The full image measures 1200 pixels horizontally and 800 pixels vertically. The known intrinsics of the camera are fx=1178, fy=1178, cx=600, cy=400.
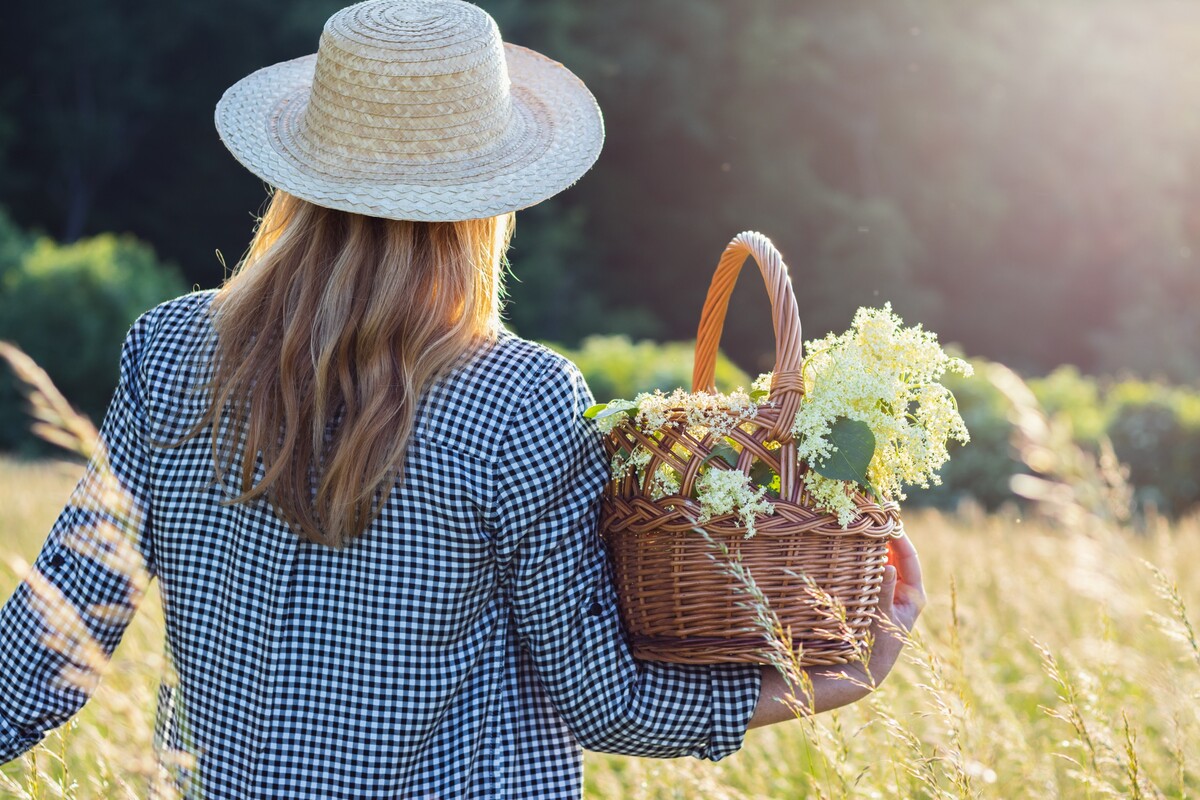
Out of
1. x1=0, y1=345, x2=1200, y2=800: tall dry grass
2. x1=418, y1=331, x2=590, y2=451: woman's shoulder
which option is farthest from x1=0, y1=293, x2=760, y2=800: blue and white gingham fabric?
x1=0, y1=345, x2=1200, y2=800: tall dry grass

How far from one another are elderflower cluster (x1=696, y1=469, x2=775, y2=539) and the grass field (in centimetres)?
25

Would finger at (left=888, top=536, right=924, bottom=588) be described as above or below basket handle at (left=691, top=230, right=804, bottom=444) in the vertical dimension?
below

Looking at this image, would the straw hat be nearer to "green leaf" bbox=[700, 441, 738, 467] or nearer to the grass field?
"green leaf" bbox=[700, 441, 738, 467]

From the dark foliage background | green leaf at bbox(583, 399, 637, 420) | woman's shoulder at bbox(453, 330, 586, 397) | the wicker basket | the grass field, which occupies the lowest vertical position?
the dark foliage background

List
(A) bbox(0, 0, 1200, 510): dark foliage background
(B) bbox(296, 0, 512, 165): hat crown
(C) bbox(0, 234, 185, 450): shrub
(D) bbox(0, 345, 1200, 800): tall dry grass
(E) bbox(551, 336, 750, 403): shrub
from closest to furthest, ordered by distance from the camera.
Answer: (D) bbox(0, 345, 1200, 800): tall dry grass → (B) bbox(296, 0, 512, 165): hat crown → (E) bbox(551, 336, 750, 403): shrub → (C) bbox(0, 234, 185, 450): shrub → (A) bbox(0, 0, 1200, 510): dark foliage background

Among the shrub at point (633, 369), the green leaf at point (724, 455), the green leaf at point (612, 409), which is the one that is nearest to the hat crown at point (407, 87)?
the green leaf at point (612, 409)

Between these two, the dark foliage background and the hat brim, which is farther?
the dark foliage background

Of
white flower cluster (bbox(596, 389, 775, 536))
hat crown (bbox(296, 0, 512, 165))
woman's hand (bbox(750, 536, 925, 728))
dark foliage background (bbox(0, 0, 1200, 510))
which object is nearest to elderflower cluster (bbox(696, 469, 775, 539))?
white flower cluster (bbox(596, 389, 775, 536))

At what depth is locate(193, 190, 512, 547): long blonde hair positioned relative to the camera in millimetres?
1424

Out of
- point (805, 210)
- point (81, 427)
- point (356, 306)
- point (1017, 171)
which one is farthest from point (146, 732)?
point (1017, 171)

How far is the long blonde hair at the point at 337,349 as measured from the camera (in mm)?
1424

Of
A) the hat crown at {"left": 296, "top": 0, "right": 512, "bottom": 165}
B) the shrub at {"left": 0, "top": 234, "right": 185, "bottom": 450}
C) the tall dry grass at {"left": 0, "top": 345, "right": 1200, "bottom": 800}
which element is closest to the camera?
the tall dry grass at {"left": 0, "top": 345, "right": 1200, "bottom": 800}

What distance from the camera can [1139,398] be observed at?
1105 centimetres

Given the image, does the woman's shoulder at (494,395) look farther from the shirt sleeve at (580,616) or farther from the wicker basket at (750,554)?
the wicker basket at (750,554)
